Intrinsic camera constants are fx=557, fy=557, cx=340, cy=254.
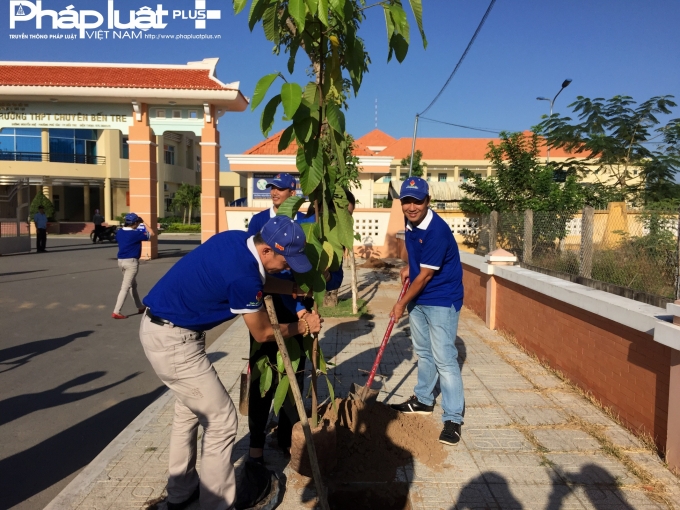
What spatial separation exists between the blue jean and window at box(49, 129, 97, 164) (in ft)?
130

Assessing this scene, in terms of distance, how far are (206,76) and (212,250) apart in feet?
59.8

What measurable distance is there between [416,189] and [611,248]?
261 centimetres

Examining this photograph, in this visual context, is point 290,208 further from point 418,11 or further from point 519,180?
point 519,180

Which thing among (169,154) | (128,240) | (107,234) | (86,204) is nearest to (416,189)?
(128,240)

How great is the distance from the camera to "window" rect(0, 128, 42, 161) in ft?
123

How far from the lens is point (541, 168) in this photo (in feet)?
44.7

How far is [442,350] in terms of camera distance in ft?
14.0

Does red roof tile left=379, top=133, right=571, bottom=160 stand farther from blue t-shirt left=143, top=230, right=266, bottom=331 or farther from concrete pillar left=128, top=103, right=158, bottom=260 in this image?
blue t-shirt left=143, top=230, right=266, bottom=331

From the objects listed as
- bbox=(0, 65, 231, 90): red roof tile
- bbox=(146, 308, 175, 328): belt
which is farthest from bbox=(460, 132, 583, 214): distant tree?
bbox=(146, 308, 175, 328): belt

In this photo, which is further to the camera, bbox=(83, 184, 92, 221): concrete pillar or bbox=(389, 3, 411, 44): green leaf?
bbox=(83, 184, 92, 221): concrete pillar

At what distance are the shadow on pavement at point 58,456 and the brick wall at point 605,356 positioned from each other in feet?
13.4

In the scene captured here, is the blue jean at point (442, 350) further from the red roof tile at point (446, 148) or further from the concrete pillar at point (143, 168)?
the red roof tile at point (446, 148)

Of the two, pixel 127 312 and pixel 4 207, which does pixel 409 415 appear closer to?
pixel 127 312

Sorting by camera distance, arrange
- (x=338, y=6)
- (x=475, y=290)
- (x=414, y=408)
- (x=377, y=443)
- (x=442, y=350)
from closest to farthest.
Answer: (x=338, y=6), (x=377, y=443), (x=442, y=350), (x=414, y=408), (x=475, y=290)
